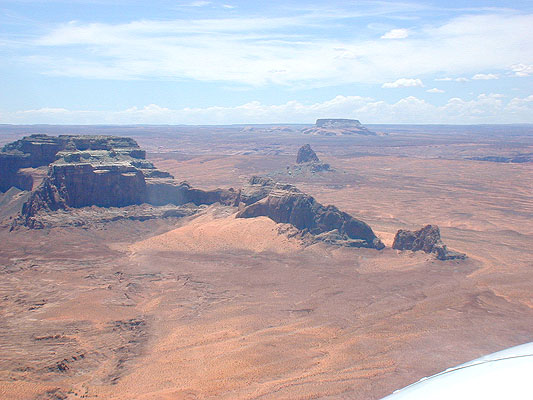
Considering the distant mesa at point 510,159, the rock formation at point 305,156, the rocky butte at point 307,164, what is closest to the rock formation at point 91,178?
the rocky butte at point 307,164

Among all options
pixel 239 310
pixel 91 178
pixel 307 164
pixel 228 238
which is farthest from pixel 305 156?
pixel 239 310

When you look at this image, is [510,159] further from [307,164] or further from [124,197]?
[124,197]

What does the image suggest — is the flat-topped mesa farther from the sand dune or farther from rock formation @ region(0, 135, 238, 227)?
rock formation @ region(0, 135, 238, 227)

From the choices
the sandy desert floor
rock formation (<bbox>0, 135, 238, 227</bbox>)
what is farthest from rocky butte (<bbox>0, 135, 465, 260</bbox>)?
the sandy desert floor

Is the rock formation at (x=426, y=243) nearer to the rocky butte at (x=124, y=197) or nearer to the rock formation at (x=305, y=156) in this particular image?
the rocky butte at (x=124, y=197)

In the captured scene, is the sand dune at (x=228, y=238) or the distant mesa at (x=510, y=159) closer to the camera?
the sand dune at (x=228, y=238)
